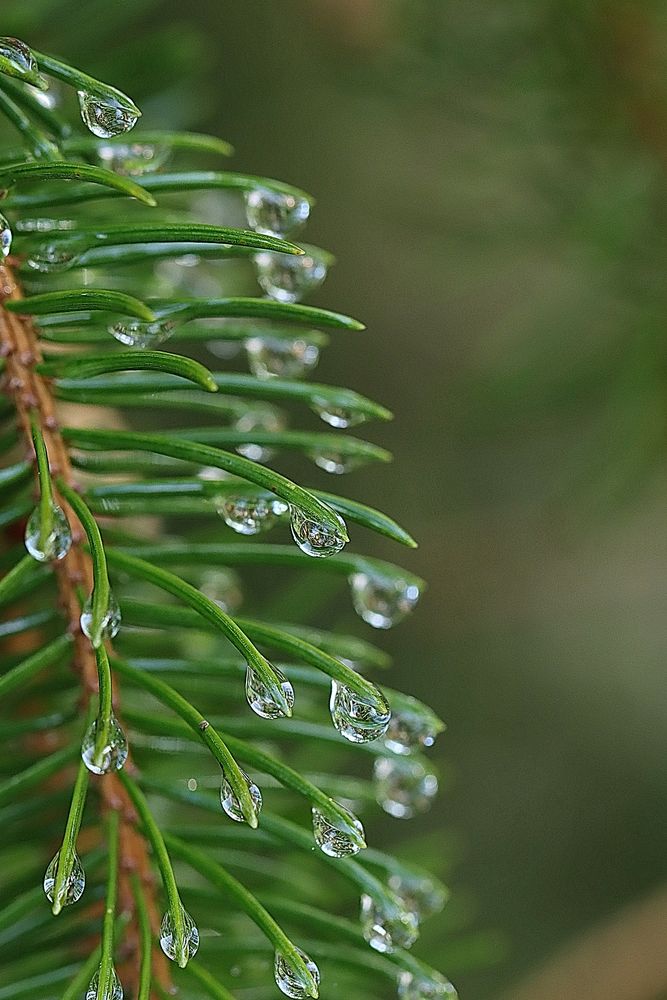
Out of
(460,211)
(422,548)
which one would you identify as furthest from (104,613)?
(422,548)

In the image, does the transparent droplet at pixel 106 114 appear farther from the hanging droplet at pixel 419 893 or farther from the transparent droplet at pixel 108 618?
the hanging droplet at pixel 419 893

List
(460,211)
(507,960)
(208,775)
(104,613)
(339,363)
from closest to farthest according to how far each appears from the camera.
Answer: (104,613) → (208,775) → (460,211) → (507,960) → (339,363)

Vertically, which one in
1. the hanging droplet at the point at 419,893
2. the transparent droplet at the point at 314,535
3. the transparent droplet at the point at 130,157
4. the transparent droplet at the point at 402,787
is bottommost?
the hanging droplet at the point at 419,893

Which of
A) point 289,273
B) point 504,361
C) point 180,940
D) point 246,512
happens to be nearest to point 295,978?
point 180,940

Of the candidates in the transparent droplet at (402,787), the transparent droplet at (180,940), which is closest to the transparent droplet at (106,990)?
the transparent droplet at (180,940)

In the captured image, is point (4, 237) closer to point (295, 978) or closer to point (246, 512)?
point (246, 512)

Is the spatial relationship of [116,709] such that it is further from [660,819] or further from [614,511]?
[660,819]
